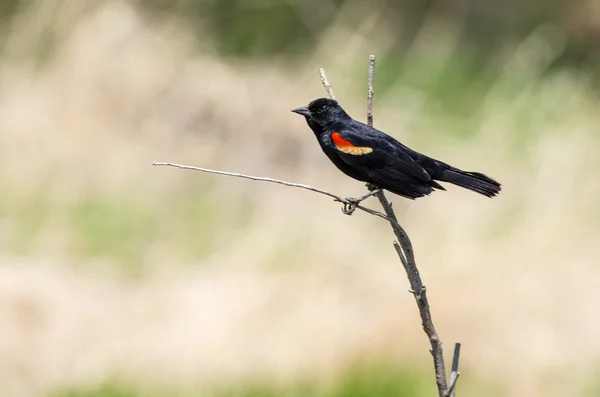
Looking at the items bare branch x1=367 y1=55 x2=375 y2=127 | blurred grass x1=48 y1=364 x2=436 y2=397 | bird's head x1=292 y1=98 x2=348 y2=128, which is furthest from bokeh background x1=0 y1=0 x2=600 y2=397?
bare branch x1=367 y1=55 x2=375 y2=127

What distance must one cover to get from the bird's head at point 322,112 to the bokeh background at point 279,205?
1.90 metres

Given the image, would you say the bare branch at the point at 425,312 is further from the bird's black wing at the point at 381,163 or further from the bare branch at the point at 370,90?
the bird's black wing at the point at 381,163

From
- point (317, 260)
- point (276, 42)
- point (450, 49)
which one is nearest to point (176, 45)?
point (276, 42)

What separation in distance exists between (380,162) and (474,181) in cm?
23

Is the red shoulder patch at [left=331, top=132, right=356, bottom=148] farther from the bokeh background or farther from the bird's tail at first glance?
the bokeh background

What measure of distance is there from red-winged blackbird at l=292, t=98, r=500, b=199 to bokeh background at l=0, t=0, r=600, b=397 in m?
1.93

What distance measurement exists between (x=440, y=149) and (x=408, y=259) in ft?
13.2

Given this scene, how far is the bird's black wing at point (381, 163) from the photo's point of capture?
222cm

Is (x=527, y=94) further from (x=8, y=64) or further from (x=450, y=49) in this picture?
(x=8, y=64)

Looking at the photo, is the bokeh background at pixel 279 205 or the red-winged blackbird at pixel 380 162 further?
the bokeh background at pixel 279 205

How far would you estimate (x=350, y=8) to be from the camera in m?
6.87

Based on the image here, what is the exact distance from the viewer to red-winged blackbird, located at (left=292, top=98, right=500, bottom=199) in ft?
7.33

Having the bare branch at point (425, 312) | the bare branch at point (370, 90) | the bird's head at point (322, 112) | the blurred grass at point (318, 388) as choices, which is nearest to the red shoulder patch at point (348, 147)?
the bird's head at point (322, 112)

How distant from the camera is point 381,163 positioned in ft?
7.50
